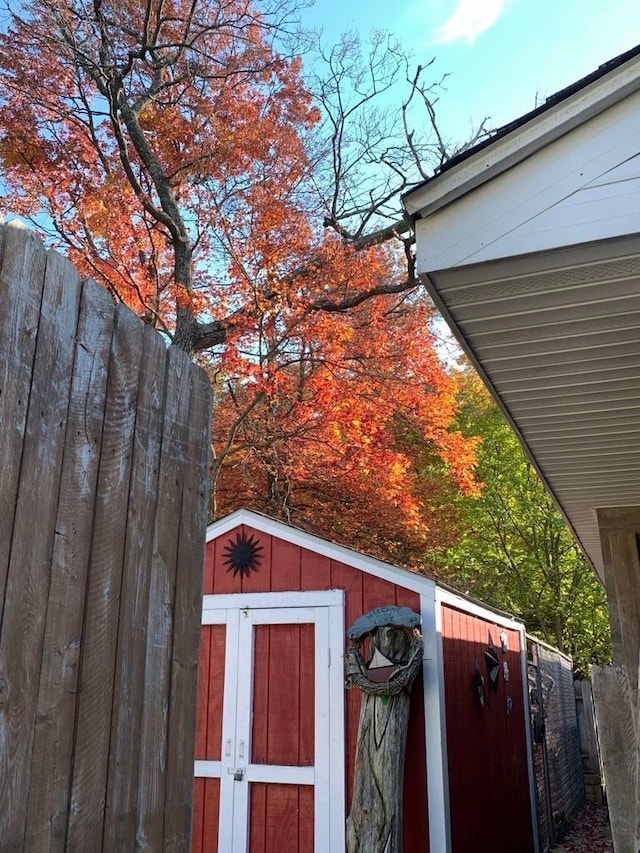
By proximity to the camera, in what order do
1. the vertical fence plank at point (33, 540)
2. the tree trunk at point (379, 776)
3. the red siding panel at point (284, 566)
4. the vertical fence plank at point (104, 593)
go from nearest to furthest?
the vertical fence plank at point (33, 540) → the vertical fence plank at point (104, 593) → the tree trunk at point (379, 776) → the red siding panel at point (284, 566)

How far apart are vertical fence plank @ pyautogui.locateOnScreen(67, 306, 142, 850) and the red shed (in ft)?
14.9

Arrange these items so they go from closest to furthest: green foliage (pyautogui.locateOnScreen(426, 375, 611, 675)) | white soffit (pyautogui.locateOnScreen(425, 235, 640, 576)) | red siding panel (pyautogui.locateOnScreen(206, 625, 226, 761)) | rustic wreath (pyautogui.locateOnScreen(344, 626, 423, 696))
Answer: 1. white soffit (pyautogui.locateOnScreen(425, 235, 640, 576))
2. rustic wreath (pyautogui.locateOnScreen(344, 626, 423, 696))
3. red siding panel (pyautogui.locateOnScreen(206, 625, 226, 761))
4. green foliage (pyautogui.locateOnScreen(426, 375, 611, 675))

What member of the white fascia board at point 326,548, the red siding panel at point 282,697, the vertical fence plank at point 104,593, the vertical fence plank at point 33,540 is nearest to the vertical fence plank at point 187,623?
the vertical fence plank at point 104,593

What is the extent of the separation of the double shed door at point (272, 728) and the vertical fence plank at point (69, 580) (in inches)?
184

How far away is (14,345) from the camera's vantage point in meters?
1.48

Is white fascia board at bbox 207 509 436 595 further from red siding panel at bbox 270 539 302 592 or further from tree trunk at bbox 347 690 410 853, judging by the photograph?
tree trunk at bbox 347 690 410 853

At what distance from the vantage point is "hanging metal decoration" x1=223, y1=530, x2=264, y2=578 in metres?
6.44

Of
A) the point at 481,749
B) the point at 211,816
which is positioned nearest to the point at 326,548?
the point at 211,816

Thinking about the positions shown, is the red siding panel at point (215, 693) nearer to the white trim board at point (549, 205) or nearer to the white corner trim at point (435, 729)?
the white corner trim at point (435, 729)

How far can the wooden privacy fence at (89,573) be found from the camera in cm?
141

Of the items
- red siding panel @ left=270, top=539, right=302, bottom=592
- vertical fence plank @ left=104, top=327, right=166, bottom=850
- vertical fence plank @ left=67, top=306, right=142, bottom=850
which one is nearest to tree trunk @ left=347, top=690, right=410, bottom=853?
red siding panel @ left=270, top=539, right=302, bottom=592

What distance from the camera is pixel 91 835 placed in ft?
4.90

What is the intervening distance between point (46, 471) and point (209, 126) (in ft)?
39.7

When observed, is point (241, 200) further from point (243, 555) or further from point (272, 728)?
point (272, 728)
